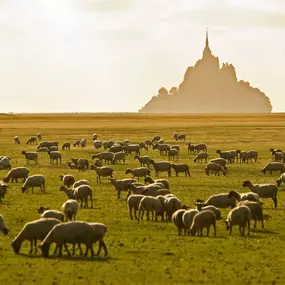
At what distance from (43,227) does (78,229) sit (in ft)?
5.42

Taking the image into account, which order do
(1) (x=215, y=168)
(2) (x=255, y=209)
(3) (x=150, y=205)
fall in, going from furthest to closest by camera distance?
(1) (x=215, y=168)
(3) (x=150, y=205)
(2) (x=255, y=209)

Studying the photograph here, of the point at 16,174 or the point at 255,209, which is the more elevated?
the point at 16,174

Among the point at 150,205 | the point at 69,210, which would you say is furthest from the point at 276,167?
the point at 69,210

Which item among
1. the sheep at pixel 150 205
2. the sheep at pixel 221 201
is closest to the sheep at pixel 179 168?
the sheep at pixel 221 201

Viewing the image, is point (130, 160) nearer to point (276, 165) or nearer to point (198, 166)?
point (198, 166)

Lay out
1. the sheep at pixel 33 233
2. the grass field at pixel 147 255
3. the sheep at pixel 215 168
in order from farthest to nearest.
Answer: the sheep at pixel 215 168 → the sheep at pixel 33 233 → the grass field at pixel 147 255

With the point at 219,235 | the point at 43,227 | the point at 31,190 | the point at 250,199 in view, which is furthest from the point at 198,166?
the point at 43,227

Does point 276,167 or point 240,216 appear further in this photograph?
point 276,167

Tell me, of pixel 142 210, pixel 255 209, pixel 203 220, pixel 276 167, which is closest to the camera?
pixel 203 220

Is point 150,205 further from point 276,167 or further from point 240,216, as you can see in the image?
point 276,167

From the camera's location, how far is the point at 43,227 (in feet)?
68.0

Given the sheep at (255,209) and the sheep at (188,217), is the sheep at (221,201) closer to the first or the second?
the sheep at (255,209)

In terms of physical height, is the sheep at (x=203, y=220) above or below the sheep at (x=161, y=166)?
below

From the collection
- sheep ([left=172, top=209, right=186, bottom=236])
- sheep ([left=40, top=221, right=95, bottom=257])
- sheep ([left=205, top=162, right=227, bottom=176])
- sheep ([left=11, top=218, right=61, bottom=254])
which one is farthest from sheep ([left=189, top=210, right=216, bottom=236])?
sheep ([left=205, top=162, right=227, bottom=176])
